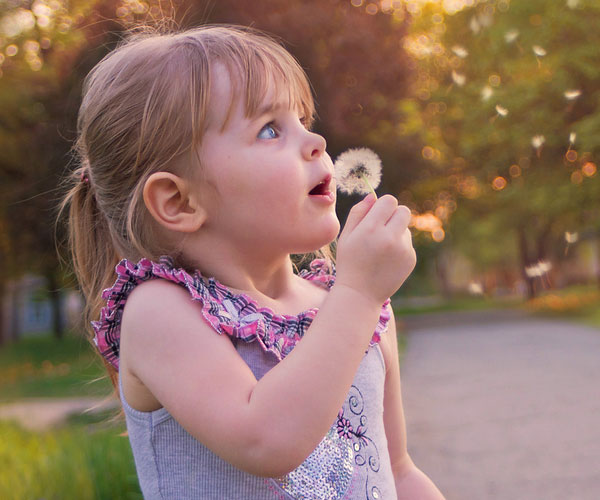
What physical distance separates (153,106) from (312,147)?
296 mm

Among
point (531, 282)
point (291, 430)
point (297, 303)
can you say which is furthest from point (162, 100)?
point (531, 282)

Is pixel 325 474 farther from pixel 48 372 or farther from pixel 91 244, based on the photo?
pixel 48 372

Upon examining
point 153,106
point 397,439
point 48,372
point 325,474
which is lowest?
point 48,372

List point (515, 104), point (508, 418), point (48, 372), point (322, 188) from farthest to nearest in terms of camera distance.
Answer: point (515, 104), point (48, 372), point (508, 418), point (322, 188)

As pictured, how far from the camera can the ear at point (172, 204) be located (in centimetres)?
124

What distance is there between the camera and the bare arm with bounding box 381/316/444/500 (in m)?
1.47

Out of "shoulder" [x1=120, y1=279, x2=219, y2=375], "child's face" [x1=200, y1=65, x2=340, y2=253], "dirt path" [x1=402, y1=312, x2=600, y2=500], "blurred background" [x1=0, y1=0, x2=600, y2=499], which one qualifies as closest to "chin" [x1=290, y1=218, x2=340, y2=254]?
"child's face" [x1=200, y1=65, x2=340, y2=253]

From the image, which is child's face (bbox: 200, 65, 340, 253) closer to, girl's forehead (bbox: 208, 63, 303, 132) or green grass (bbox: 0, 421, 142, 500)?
girl's forehead (bbox: 208, 63, 303, 132)

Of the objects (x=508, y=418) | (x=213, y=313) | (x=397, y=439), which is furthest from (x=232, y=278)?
(x=508, y=418)

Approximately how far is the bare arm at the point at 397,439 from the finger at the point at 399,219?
14.6 inches

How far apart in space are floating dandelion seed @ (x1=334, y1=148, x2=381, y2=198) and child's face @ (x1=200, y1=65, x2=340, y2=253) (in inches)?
4.4

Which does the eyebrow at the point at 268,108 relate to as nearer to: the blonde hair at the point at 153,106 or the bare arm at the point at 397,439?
the blonde hair at the point at 153,106

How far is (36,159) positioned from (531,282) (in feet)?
57.2

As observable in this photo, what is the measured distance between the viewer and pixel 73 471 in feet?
9.53
